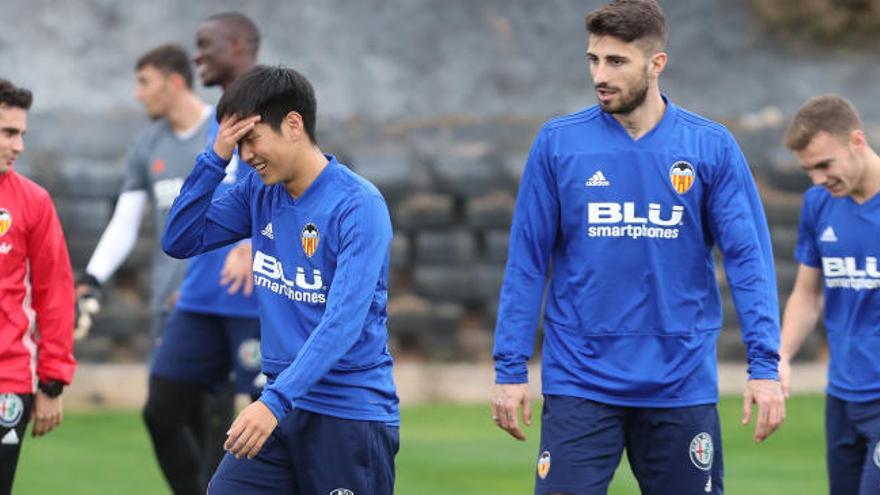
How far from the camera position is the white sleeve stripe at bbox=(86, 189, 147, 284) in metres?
8.35

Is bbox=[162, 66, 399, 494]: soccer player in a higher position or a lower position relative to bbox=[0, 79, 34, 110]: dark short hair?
lower

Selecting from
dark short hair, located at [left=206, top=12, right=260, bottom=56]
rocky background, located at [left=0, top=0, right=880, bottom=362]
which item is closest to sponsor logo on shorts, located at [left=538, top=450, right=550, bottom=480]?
dark short hair, located at [left=206, top=12, right=260, bottom=56]

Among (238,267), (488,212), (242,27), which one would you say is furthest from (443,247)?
(238,267)

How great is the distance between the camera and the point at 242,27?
8.10m

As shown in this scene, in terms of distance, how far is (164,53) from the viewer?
8.76 meters

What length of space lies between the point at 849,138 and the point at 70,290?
299cm

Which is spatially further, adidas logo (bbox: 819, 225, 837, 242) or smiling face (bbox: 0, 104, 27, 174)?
adidas logo (bbox: 819, 225, 837, 242)

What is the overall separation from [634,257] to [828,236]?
4.50 ft

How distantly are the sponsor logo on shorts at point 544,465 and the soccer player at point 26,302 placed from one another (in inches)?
76.7

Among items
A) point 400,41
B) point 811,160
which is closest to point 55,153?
point 400,41

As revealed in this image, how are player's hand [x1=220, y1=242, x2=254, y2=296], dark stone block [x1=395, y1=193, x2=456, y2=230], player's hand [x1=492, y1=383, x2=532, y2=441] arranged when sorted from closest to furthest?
player's hand [x1=492, y1=383, x2=532, y2=441] → player's hand [x1=220, y1=242, x2=254, y2=296] → dark stone block [x1=395, y1=193, x2=456, y2=230]

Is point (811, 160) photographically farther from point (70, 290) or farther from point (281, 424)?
point (70, 290)

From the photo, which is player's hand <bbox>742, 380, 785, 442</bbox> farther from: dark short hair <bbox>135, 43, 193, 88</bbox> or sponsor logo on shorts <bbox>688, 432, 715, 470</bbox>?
dark short hair <bbox>135, 43, 193, 88</bbox>

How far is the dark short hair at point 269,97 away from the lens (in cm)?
546
